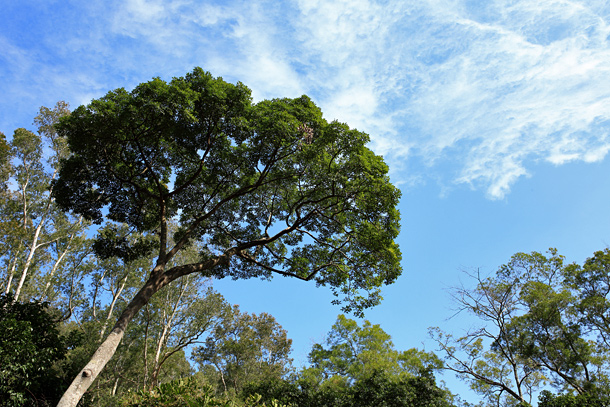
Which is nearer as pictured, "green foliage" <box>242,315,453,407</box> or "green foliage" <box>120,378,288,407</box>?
"green foliage" <box>120,378,288,407</box>

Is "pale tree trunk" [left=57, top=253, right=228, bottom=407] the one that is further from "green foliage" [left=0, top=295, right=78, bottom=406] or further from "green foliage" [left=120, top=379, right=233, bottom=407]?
"green foliage" [left=0, top=295, right=78, bottom=406]

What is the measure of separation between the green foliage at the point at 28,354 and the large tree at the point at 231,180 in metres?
1.95

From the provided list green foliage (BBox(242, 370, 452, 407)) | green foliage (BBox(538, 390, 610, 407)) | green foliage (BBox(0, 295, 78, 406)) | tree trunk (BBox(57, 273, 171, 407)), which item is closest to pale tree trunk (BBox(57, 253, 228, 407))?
tree trunk (BBox(57, 273, 171, 407))

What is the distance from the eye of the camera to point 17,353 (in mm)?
7520

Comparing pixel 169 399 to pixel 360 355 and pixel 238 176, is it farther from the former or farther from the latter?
pixel 360 355

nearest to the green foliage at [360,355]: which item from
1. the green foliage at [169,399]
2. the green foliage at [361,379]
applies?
the green foliage at [361,379]

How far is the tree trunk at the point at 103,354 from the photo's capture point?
254 inches

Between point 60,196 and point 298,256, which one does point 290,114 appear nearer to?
point 298,256

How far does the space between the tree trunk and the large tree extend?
0.11 feet

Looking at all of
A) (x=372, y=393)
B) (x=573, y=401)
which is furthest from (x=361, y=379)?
(x=573, y=401)

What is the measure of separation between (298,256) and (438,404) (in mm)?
7309

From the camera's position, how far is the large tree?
8.39 m

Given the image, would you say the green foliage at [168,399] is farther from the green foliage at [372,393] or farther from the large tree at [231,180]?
the green foliage at [372,393]

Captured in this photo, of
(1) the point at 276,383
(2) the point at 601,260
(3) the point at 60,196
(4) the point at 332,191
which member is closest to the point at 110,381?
(1) the point at 276,383
